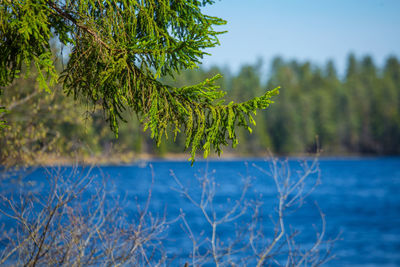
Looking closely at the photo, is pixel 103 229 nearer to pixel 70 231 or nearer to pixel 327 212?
pixel 70 231

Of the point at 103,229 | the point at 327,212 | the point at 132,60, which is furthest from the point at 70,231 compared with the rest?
the point at 327,212

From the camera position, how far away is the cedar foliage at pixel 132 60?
448cm

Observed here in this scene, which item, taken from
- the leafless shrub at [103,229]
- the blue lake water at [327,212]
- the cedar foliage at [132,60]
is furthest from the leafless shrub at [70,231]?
the cedar foliage at [132,60]

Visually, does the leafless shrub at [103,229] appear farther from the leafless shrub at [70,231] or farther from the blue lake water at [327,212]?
the blue lake water at [327,212]

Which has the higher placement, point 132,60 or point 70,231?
point 132,60

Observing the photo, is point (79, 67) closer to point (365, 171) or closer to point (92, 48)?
point (92, 48)

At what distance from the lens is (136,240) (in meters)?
4.96

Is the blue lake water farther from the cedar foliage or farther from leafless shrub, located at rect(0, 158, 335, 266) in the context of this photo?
the cedar foliage

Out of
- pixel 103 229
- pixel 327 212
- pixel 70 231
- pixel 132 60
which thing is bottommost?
pixel 327 212

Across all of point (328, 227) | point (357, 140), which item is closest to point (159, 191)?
point (328, 227)

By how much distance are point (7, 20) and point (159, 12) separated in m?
1.65

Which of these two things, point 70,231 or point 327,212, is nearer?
point 70,231

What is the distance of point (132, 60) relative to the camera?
15.8 ft

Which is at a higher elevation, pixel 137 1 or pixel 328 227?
pixel 137 1
